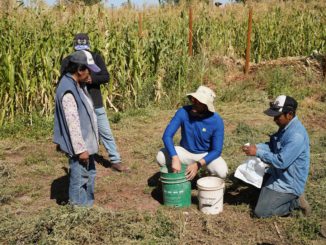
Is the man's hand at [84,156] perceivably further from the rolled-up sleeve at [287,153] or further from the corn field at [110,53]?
the corn field at [110,53]

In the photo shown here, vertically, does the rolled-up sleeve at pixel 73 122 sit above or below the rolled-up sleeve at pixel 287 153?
above

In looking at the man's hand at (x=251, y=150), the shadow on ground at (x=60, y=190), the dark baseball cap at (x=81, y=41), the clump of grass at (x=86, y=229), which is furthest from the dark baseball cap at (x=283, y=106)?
the dark baseball cap at (x=81, y=41)

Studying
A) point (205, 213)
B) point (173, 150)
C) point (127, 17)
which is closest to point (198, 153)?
point (173, 150)

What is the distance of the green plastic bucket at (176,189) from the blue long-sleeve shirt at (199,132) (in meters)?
0.32

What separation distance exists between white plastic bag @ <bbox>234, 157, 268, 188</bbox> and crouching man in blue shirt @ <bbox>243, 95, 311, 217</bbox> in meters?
0.10

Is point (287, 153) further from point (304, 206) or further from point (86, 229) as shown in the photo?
point (86, 229)

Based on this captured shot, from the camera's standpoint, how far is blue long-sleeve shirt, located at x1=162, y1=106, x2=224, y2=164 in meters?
4.79

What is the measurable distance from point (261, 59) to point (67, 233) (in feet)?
33.7

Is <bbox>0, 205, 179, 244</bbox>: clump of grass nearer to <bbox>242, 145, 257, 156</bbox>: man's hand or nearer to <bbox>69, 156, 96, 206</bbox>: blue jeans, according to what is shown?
<bbox>69, 156, 96, 206</bbox>: blue jeans

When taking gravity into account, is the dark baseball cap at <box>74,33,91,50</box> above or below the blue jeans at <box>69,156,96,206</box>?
above

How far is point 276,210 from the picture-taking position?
4.39 meters

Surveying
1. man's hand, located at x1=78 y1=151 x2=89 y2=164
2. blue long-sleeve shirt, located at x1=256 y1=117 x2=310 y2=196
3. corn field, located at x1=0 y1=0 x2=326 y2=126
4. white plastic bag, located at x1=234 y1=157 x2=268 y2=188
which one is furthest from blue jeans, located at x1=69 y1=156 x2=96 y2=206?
corn field, located at x1=0 y1=0 x2=326 y2=126

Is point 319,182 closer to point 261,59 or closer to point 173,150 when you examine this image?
point 173,150

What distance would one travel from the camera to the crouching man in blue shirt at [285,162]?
165 inches
